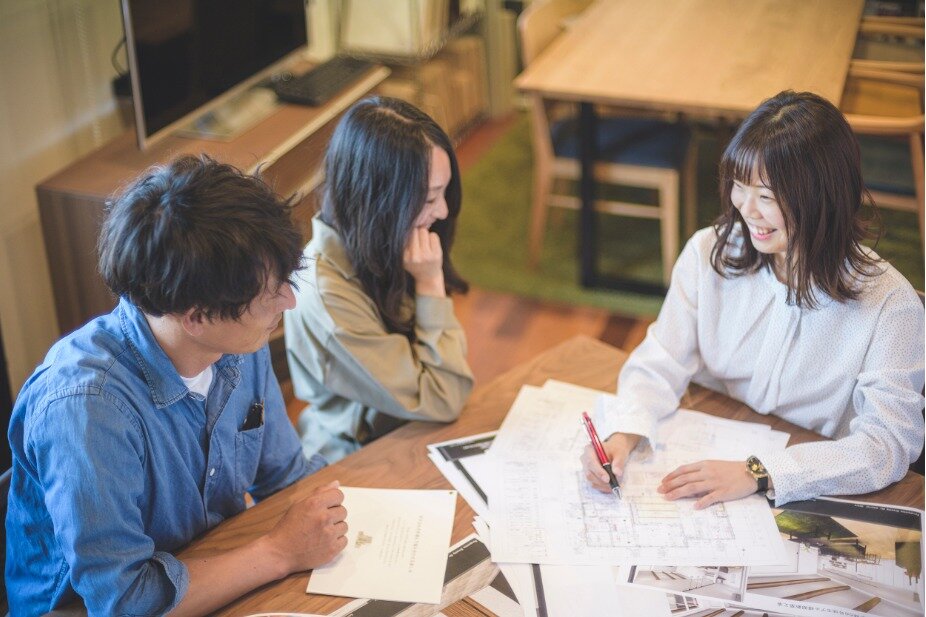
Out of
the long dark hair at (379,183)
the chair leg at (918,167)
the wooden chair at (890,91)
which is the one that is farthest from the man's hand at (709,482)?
the chair leg at (918,167)

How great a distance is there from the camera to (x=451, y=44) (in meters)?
4.41

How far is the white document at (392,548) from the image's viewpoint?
4.17 ft

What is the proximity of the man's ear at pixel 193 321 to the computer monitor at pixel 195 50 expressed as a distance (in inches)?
56.3

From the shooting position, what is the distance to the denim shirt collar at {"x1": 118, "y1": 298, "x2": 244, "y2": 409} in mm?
1242

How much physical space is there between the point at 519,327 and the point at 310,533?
2.00 m

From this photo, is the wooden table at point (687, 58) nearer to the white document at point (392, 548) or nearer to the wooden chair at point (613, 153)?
the wooden chair at point (613, 153)

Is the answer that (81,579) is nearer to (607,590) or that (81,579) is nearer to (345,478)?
(345,478)

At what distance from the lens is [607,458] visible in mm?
1453

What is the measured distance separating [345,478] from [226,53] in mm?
1799

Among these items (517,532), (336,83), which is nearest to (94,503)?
(517,532)

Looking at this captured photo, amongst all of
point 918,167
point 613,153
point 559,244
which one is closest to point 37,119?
point 613,153

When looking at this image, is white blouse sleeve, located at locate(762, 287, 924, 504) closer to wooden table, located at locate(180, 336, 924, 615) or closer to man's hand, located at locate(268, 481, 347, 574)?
wooden table, located at locate(180, 336, 924, 615)

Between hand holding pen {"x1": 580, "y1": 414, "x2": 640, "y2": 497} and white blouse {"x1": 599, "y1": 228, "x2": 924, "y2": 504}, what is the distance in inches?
0.8

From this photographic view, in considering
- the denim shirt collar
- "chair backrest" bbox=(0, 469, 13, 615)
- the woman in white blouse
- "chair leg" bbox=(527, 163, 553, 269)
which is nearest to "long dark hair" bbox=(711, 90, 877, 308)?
the woman in white blouse
